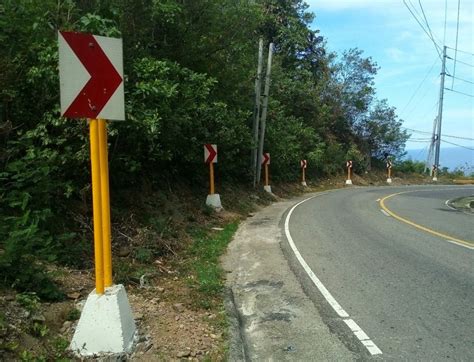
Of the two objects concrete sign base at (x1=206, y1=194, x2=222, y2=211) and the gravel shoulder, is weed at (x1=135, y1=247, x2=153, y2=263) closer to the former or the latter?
the gravel shoulder

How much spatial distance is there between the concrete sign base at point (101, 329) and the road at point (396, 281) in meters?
2.50

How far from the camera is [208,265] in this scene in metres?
9.52

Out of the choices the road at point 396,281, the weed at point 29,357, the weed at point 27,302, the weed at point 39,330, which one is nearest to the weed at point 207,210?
the road at point 396,281

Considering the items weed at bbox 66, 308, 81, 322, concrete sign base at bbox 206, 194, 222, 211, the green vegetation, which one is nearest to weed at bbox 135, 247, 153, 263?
the green vegetation

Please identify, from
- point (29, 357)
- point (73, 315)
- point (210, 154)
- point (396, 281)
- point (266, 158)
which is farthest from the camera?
point (266, 158)

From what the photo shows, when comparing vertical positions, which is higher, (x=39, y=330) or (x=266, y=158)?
(x=266, y=158)

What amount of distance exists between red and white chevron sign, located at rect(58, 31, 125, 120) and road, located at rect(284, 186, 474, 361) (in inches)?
143

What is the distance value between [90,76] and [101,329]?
94.6 inches

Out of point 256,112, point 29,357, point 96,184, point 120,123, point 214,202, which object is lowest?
point 214,202

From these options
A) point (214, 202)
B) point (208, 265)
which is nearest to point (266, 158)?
point (214, 202)

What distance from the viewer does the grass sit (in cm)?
729

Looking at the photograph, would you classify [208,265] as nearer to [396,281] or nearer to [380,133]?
[396,281]

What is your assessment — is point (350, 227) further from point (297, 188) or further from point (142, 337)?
point (297, 188)

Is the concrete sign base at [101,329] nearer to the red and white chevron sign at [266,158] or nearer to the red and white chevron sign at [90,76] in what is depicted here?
the red and white chevron sign at [90,76]
